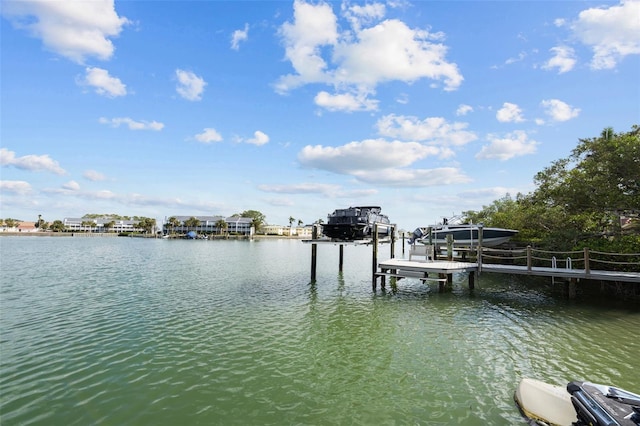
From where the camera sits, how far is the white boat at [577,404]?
497cm

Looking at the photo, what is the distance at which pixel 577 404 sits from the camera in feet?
18.0

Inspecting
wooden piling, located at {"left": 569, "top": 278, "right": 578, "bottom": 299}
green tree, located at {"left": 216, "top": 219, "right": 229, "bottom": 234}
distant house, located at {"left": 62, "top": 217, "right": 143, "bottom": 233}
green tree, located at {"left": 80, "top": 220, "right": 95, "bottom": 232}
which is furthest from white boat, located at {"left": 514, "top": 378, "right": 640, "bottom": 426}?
green tree, located at {"left": 80, "top": 220, "right": 95, "bottom": 232}

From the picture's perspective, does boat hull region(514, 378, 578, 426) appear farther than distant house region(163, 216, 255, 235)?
No

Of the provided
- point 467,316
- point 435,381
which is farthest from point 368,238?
point 435,381

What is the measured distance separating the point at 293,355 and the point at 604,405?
6.98 meters

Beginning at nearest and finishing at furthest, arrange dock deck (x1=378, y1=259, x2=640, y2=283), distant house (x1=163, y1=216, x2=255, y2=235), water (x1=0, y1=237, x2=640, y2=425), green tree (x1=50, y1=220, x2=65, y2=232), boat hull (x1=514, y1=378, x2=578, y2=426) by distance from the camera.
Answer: boat hull (x1=514, y1=378, x2=578, y2=426)
water (x1=0, y1=237, x2=640, y2=425)
dock deck (x1=378, y1=259, x2=640, y2=283)
distant house (x1=163, y1=216, x2=255, y2=235)
green tree (x1=50, y1=220, x2=65, y2=232)

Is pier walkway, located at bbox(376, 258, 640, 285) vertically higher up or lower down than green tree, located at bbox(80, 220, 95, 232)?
lower down

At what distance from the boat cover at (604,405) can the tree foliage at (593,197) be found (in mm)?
14413

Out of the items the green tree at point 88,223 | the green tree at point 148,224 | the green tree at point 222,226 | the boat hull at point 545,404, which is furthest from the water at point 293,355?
the green tree at point 88,223

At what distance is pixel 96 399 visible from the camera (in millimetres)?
6973

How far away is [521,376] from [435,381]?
229cm

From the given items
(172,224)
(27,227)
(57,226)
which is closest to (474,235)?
(172,224)

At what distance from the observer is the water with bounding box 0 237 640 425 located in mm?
6617

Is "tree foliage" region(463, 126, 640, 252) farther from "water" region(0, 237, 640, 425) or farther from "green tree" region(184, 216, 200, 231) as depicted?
"green tree" region(184, 216, 200, 231)
